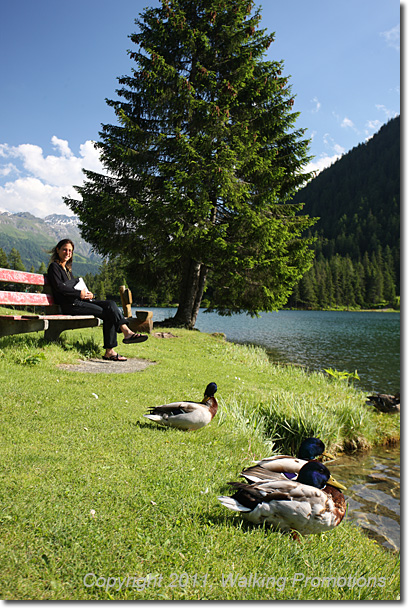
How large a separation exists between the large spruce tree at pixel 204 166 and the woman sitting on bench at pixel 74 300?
6.52 meters

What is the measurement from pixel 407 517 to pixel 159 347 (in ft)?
24.6

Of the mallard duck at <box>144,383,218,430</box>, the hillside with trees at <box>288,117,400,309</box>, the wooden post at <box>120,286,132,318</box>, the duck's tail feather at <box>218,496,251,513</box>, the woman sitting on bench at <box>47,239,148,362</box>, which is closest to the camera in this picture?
the duck's tail feather at <box>218,496,251,513</box>

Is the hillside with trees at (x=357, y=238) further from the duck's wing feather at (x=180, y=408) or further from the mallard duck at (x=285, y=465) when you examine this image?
the duck's wing feather at (x=180, y=408)

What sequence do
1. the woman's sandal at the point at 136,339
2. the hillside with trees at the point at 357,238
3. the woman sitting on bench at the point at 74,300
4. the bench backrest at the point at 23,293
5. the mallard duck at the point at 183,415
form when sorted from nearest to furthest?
the mallard duck at the point at 183,415, the bench backrest at the point at 23,293, the woman sitting on bench at the point at 74,300, the woman's sandal at the point at 136,339, the hillside with trees at the point at 357,238

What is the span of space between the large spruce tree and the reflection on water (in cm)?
859

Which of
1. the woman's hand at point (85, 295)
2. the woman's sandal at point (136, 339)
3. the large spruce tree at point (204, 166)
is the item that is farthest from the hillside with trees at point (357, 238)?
the woman's hand at point (85, 295)

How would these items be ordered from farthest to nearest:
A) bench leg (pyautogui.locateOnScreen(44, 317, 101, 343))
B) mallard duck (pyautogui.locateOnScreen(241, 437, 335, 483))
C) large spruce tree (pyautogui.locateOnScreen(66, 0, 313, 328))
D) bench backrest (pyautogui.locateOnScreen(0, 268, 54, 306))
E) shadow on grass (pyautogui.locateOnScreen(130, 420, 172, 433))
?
large spruce tree (pyautogui.locateOnScreen(66, 0, 313, 328)) < bench leg (pyautogui.locateOnScreen(44, 317, 101, 343)) < bench backrest (pyautogui.locateOnScreen(0, 268, 54, 306)) < shadow on grass (pyautogui.locateOnScreen(130, 420, 172, 433)) < mallard duck (pyautogui.locateOnScreen(241, 437, 335, 483))

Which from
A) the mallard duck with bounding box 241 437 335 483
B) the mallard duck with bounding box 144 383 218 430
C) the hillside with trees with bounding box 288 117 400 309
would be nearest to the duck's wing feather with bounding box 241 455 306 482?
the mallard duck with bounding box 241 437 335 483

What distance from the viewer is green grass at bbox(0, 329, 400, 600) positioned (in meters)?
1.76

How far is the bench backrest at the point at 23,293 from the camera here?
202 inches

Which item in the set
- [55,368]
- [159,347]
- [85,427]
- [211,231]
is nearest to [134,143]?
[211,231]

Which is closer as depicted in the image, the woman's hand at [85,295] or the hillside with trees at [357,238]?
the woman's hand at [85,295]

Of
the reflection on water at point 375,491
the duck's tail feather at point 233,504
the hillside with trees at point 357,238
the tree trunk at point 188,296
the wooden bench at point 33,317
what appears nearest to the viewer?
the duck's tail feather at point 233,504
